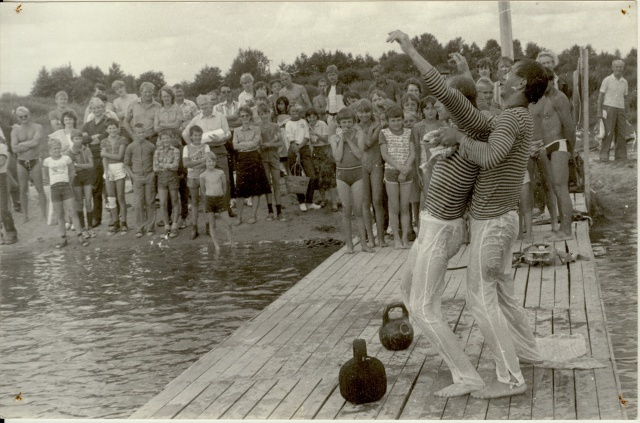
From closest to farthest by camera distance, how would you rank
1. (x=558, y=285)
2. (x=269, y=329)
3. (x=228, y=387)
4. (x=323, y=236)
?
1. (x=228, y=387)
2. (x=269, y=329)
3. (x=558, y=285)
4. (x=323, y=236)

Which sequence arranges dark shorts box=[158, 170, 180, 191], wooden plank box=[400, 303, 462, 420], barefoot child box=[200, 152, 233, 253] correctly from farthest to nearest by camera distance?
dark shorts box=[158, 170, 180, 191], barefoot child box=[200, 152, 233, 253], wooden plank box=[400, 303, 462, 420]

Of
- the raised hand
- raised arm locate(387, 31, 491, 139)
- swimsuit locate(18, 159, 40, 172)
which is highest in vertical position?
the raised hand

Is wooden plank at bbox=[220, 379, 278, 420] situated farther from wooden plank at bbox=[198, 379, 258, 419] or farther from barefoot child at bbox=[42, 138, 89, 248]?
barefoot child at bbox=[42, 138, 89, 248]

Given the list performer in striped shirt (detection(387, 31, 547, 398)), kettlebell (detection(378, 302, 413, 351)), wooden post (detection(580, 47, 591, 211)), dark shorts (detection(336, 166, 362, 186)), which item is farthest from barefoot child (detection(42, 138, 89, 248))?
performer in striped shirt (detection(387, 31, 547, 398))

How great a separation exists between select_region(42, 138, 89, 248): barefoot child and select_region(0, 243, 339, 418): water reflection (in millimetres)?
524

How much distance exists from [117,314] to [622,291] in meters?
4.96

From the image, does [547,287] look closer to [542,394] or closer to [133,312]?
[542,394]

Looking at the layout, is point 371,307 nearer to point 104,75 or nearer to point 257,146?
point 257,146

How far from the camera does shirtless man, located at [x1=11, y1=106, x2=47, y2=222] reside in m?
15.1

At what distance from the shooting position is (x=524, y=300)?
7770 mm

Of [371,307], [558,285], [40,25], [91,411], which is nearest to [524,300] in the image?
[558,285]

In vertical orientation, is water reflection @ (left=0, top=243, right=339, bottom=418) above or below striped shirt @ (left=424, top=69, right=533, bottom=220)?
below

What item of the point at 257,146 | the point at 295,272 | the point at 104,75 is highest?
the point at 104,75

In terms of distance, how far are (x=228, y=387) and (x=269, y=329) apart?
5.32ft
